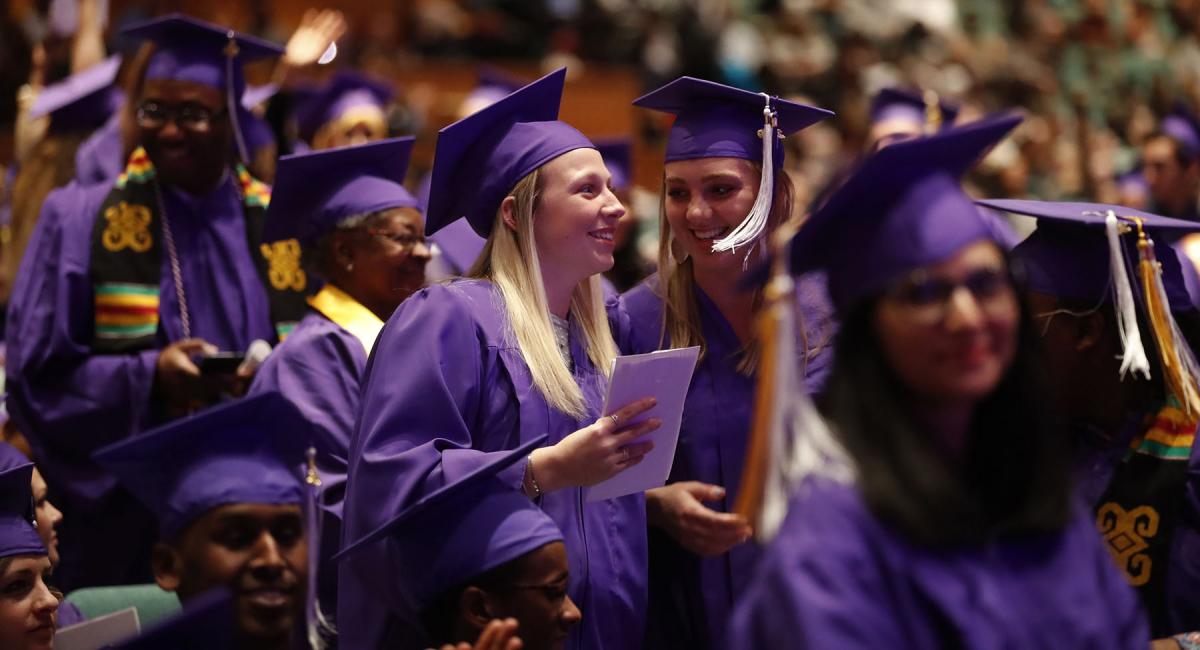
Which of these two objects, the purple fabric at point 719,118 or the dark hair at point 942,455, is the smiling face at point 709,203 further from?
the dark hair at point 942,455

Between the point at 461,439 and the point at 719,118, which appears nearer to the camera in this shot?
the point at 461,439

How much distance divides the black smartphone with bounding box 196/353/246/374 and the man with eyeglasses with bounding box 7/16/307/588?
89 mm

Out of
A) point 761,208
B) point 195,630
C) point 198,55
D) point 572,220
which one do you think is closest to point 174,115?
point 198,55

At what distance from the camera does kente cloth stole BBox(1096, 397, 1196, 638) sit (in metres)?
3.11

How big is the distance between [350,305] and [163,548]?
0.88 metres

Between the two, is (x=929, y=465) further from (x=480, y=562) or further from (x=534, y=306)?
(x=534, y=306)

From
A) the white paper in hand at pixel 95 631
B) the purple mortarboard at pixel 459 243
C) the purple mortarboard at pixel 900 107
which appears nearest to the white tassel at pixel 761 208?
the purple mortarboard at pixel 459 243

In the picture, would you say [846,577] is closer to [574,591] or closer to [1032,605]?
[1032,605]

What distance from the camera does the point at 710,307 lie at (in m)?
3.57

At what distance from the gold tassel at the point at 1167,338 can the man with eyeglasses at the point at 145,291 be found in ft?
8.17

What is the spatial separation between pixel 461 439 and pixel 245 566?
0.70m

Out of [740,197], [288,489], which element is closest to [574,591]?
[288,489]

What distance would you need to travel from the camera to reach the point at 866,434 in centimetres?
205

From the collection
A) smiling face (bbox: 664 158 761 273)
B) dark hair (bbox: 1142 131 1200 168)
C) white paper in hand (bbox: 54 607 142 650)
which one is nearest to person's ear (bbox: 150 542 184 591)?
white paper in hand (bbox: 54 607 142 650)
